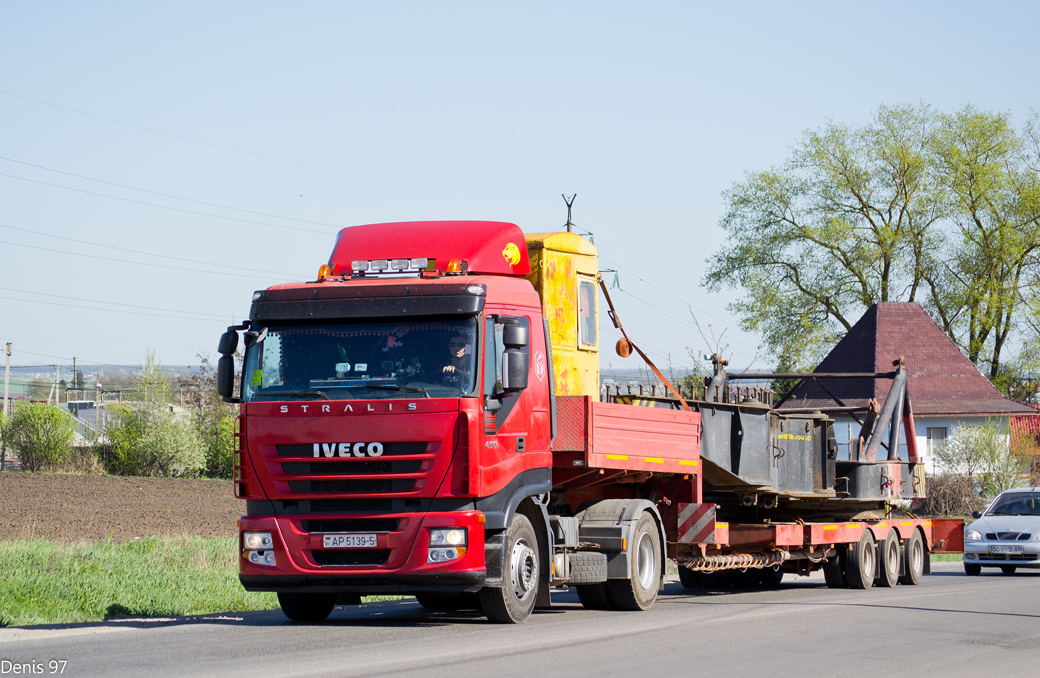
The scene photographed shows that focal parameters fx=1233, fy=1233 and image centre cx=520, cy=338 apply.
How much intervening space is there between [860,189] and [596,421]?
46643mm

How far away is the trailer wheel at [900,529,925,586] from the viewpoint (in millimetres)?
20734

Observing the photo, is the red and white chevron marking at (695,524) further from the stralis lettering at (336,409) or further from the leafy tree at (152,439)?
the leafy tree at (152,439)

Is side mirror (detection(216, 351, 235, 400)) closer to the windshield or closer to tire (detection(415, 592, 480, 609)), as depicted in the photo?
the windshield

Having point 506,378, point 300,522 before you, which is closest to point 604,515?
point 506,378

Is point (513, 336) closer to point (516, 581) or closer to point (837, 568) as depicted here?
point (516, 581)

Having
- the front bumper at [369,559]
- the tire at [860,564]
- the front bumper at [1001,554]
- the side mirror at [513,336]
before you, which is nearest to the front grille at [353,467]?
the front bumper at [369,559]

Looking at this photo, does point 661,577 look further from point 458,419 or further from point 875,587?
point 875,587

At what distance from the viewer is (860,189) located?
185ft

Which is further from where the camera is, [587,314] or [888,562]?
[888,562]

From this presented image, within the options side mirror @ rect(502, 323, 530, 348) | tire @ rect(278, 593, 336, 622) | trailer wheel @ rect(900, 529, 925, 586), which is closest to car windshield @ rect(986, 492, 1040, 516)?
trailer wheel @ rect(900, 529, 925, 586)

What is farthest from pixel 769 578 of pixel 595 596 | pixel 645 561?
pixel 595 596

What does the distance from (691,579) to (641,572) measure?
5388mm

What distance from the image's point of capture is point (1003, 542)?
23.8 metres

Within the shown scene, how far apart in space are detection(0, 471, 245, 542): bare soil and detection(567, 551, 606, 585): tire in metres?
12.2
